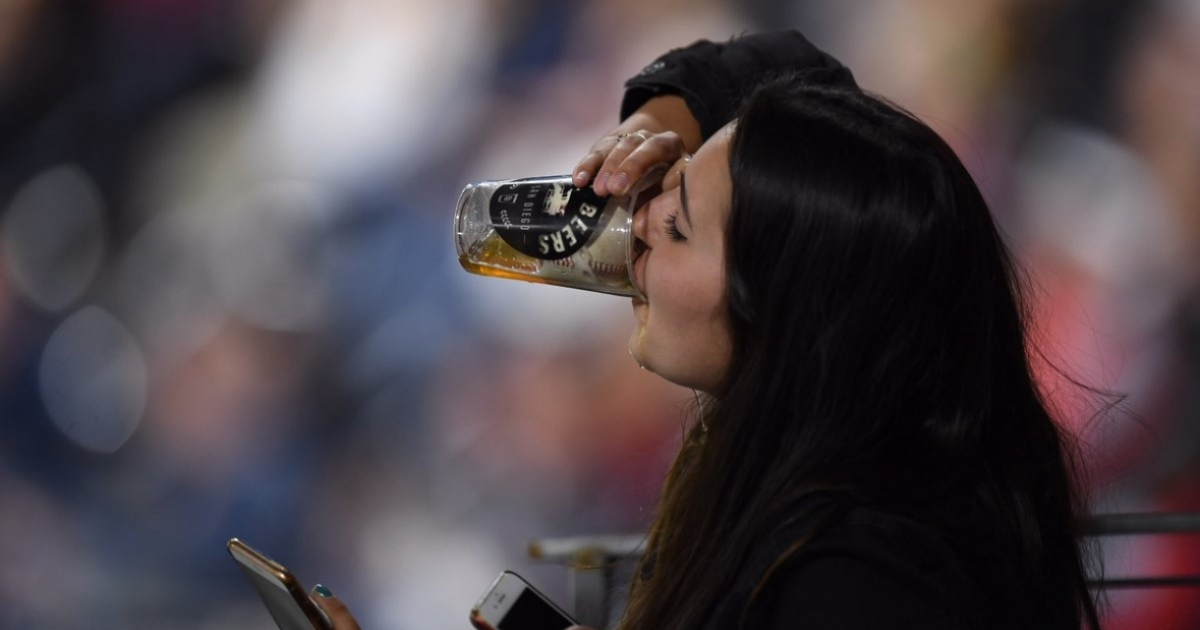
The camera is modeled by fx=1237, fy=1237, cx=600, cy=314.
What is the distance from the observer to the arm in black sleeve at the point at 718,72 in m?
1.37

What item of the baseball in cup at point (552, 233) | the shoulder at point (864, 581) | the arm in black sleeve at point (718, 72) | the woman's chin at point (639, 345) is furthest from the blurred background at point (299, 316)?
the shoulder at point (864, 581)

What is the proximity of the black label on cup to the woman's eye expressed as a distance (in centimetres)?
7

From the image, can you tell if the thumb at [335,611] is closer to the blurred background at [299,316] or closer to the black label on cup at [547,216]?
the black label on cup at [547,216]

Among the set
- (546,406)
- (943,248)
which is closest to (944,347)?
(943,248)

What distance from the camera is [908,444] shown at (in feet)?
2.84

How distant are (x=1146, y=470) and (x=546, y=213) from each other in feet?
4.51

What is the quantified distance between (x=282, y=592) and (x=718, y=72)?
77 centimetres

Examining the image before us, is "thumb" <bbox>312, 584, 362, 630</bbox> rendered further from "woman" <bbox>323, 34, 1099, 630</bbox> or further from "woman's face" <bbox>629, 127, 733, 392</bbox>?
"woman's face" <bbox>629, 127, 733, 392</bbox>

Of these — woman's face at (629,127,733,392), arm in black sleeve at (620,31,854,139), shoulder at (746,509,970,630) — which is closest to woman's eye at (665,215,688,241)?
woman's face at (629,127,733,392)

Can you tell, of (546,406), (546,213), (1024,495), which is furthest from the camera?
(546,406)

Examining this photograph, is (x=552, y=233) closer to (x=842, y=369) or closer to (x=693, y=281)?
(x=693, y=281)

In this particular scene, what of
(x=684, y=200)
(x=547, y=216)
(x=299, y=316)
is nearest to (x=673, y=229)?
(x=684, y=200)

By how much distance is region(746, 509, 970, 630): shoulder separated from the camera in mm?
701

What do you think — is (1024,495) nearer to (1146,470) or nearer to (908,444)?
(908,444)
